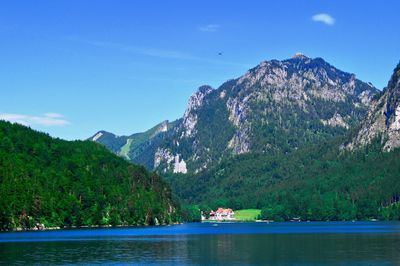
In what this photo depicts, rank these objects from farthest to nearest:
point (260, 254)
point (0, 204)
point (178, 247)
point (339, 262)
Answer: point (0, 204) → point (178, 247) → point (260, 254) → point (339, 262)

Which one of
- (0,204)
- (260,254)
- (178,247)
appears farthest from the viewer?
(0,204)

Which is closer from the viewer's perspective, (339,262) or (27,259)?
(339,262)

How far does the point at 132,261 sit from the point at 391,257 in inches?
1582

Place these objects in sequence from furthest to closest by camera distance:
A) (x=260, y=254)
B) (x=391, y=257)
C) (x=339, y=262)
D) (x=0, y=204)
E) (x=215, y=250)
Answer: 1. (x=0, y=204)
2. (x=215, y=250)
3. (x=260, y=254)
4. (x=391, y=257)
5. (x=339, y=262)

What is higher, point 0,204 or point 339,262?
point 0,204

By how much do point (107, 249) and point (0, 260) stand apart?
2935 centimetres

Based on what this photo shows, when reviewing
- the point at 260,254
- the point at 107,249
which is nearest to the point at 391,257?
the point at 260,254

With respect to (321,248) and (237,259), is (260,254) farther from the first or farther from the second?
(321,248)

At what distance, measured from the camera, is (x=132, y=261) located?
10269 centimetres

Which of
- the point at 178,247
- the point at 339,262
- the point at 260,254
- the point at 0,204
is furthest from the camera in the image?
the point at 0,204

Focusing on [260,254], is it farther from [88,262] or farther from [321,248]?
[88,262]

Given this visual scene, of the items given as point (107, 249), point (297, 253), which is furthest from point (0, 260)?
point (297, 253)

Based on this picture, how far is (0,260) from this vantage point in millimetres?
102312

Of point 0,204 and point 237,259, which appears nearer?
point 237,259
